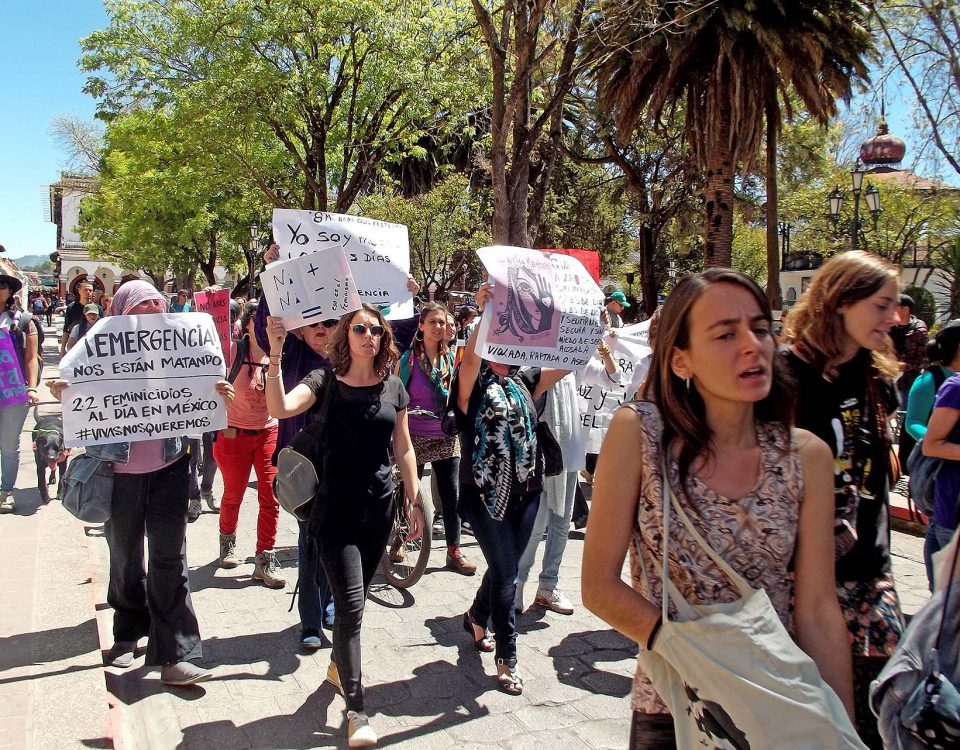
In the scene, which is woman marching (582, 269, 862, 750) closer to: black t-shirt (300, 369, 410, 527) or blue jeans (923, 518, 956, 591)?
black t-shirt (300, 369, 410, 527)

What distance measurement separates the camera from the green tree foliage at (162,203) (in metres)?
20.1

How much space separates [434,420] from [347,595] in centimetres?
266

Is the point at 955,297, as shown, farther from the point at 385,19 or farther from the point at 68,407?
the point at 68,407

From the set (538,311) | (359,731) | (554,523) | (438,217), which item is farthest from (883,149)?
(359,731)

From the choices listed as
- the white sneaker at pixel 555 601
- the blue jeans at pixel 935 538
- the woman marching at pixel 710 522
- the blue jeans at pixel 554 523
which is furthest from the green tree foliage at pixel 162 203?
the woman marching at pixel 710 522

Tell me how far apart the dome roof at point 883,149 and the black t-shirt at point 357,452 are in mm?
25511

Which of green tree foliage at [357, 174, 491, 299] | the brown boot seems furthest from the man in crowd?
green tree foliage at [357, 174, 491, 299]

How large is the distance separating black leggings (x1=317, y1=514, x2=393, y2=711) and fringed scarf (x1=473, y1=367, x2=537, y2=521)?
0.67m

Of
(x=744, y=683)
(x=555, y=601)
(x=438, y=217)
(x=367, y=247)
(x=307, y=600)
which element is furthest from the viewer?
(x=438, y=217)

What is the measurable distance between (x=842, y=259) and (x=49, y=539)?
244 inches

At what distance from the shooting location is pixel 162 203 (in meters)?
23.5

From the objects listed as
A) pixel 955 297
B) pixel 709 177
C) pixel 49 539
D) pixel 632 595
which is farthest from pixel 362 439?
pixel 955 297

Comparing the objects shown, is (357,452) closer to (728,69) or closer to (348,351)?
(348,351)

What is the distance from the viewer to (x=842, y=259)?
9.57 ft
